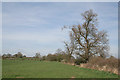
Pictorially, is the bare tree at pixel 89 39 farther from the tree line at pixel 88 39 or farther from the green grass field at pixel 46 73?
the green grass field at pixel 46 73

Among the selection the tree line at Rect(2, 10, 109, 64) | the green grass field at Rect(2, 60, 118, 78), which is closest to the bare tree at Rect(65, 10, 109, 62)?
the tree line at Rect(2, 10, 109, 64)

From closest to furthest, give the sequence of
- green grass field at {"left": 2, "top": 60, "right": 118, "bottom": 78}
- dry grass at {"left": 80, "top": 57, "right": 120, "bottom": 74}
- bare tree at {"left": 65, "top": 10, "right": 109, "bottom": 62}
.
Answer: green grass field at {"left": 2, "top": 60, "right": 118, "bottom": 78}, dry grass at {"left": 80, "top": 57, "right": 120, "bottom": 74}, bare tree at {"left": 65, "top": 10, "right": 109, "bottom": 62}

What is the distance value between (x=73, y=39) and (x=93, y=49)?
3727 millimetres

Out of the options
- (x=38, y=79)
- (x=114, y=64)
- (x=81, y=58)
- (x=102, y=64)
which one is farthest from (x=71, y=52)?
(x=38, y=79)

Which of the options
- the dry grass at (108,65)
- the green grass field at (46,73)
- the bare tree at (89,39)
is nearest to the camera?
the green grass field at (46,73)

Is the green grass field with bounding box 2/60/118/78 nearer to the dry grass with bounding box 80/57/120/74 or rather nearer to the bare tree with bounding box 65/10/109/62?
the dry grass with bounding box 80/57/120/74

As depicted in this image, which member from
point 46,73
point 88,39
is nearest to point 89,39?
point 88,39

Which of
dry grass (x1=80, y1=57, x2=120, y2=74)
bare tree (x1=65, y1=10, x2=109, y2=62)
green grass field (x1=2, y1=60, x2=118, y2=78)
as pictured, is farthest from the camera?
bare tree (x1=65, y1=10, x2=109, y2=62)

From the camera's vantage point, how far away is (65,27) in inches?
904

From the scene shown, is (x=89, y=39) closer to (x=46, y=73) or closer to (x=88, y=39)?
(x=88, y=39)

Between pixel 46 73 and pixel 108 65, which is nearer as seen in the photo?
pixel 46 73

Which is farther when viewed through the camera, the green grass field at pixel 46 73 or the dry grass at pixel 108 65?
the dry grass at pixel 108 65

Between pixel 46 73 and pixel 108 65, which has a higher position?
pixel 46 73

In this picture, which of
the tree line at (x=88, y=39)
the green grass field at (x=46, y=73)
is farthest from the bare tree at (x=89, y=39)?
the green grass field at (x=46, y=73)
